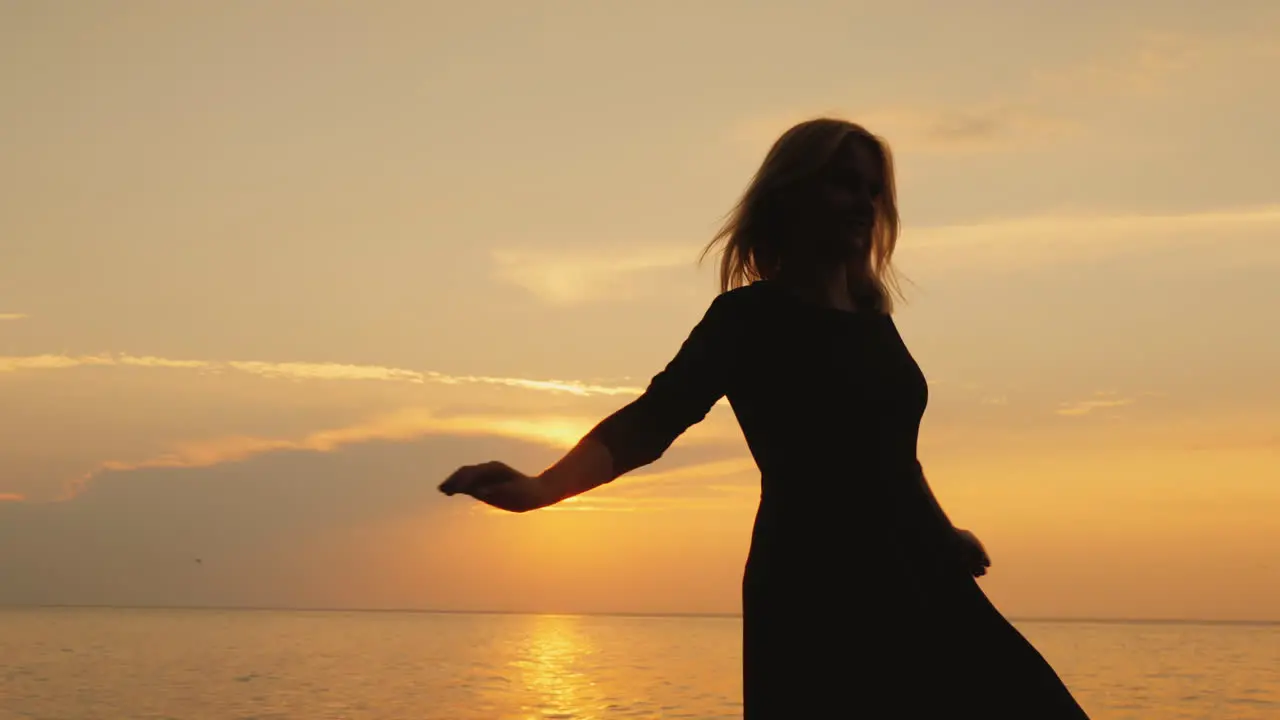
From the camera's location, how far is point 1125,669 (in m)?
61.2

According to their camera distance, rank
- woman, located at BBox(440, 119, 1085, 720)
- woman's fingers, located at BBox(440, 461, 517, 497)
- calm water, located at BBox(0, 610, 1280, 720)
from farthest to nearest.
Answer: calm water, located at BBox(0, 610, 1280, 720) → woman, located at BBox(440, 119, 1085, 720) → woman's fingers, located at BBox(440, 461, 517, 497)

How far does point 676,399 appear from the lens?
3371 millimetres

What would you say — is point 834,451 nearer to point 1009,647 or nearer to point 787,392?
point 787,392

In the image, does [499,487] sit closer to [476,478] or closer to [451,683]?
[476,478]

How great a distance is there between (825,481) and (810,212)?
0.69 meters

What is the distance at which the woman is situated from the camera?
3.20m

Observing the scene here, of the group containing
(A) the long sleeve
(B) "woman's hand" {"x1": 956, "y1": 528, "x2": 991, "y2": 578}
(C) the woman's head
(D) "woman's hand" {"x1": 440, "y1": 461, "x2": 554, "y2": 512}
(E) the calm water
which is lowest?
(E) the calm water

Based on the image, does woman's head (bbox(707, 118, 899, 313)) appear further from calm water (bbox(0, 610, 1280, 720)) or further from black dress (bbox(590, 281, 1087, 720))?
calm water (bbox(0, 610, 1280, 720))

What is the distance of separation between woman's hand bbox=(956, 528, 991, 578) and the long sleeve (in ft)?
2.35

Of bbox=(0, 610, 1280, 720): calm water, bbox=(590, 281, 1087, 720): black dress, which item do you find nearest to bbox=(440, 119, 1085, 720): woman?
bbox=(590, 281, 1087, 720): black dress

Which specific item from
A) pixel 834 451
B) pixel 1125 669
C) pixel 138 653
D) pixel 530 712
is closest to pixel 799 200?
pixel 834 451

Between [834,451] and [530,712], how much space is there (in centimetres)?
3299

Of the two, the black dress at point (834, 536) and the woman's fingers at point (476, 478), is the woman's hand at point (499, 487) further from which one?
the black dress at point (834, 536)

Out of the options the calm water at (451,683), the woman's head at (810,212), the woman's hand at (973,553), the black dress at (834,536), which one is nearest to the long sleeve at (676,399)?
the black dress at (834,536)
